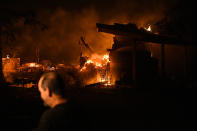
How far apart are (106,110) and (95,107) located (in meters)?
0.58

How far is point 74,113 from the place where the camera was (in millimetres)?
2301

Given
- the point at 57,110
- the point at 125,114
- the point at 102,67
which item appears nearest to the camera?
the point at 57,110

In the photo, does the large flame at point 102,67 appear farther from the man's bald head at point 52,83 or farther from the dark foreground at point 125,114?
the man's bald head at point 52,83

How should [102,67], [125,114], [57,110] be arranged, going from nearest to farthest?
[57,110] → [125,114] → [102,67]

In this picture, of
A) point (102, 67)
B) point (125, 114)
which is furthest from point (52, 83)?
point (102, 67)

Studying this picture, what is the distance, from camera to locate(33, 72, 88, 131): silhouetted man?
217 centimetres

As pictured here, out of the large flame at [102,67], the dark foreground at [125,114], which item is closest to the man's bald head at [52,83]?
the dark foreground at [125,114]

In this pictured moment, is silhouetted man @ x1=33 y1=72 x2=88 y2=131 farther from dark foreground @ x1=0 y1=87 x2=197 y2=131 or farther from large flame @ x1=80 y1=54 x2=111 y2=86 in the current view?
large flame @ x1=80 y1=54 x2=111 y2=86

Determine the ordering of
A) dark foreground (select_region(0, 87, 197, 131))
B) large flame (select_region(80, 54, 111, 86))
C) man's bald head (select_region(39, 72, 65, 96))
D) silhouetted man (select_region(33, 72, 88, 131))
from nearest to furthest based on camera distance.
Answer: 1. silhouetted man (select_region(33, 72, 88, 131))
2. man's bald head (select_region(39, 72, 65, 96))
3. dark foreground (select_region(0, 87, 197, 131))
4. large flame (select_region(80, 54, 111, 86))

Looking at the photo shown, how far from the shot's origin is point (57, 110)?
2.22m

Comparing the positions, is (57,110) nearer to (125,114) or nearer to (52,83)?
(52,83)

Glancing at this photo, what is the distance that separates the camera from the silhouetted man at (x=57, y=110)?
2172 millimetres

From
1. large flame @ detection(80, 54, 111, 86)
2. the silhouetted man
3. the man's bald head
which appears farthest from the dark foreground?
large flame @ detection(80, 54, 111, 86)

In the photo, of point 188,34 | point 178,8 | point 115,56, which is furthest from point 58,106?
point 178,8
